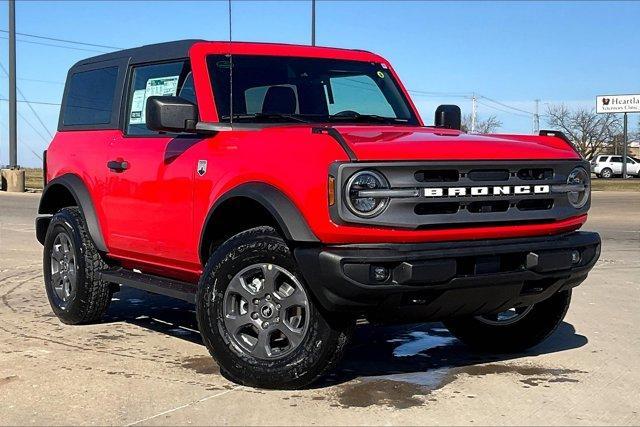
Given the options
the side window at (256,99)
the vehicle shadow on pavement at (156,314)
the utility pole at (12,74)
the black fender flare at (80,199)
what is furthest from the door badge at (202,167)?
the utility pole at (12,74)

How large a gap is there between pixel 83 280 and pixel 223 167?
204 centimetres

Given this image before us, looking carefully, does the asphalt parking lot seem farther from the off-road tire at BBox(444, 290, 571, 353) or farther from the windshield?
the windshield

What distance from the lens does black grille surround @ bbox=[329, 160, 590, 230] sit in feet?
14.1

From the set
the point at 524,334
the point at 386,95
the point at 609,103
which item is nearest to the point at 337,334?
the point at 524,334

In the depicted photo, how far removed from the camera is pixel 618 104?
65.4m

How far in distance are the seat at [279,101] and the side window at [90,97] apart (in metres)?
1.51

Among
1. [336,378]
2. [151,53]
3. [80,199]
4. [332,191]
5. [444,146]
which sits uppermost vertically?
[151,53]

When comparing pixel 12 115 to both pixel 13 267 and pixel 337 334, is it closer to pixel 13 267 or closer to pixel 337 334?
pixel 13 267

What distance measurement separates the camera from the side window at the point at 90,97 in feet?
21.9

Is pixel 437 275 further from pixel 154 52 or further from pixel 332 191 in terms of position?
pixel 154 52

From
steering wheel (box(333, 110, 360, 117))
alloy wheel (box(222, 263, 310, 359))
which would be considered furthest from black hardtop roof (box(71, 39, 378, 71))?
alloy wheel (box(222, 263, 310, 359))

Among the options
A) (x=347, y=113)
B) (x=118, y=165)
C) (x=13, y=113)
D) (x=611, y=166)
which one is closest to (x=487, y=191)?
(x=347, y=113)

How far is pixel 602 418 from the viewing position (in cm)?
426

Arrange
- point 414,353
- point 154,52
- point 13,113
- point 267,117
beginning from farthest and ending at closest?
point 13,113 → point 154,52 → point 414,353 → point 267,117
